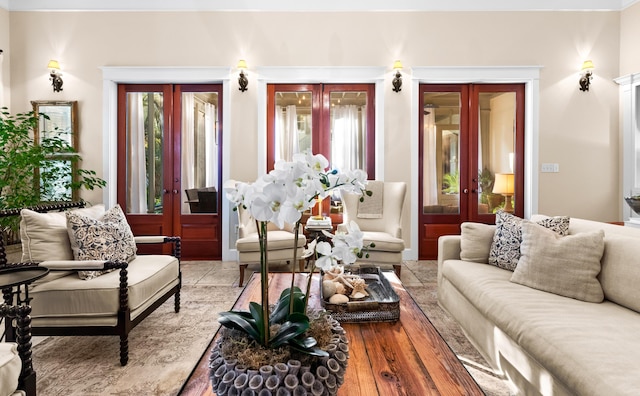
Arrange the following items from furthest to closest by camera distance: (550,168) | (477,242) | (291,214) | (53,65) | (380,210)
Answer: (550,168), (53,65), (380,210), (477,242), (291,214)

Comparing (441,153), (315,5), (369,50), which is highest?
(315,5)

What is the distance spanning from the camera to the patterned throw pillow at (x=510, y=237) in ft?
7.81

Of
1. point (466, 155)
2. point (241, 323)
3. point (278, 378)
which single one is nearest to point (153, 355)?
point (241, 323)

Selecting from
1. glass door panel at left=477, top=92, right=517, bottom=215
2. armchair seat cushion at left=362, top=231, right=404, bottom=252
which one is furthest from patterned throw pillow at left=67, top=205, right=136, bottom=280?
glass door panel at left=477, top=92, right=517, bottom=215

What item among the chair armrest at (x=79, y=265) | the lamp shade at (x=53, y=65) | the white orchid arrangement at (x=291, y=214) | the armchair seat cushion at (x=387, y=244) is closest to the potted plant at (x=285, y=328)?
the white orchid arrangement at (x=291, y=214)

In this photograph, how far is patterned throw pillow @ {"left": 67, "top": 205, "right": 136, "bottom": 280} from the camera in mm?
2256

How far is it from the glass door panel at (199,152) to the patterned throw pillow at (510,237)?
139 inches

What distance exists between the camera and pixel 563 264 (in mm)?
2016

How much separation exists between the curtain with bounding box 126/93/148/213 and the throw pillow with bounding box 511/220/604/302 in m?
4.49

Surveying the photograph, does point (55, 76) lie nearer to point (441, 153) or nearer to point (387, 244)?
point (387, 244)

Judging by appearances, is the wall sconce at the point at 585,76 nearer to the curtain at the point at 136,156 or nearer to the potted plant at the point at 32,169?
the curtain at the point at 136,156

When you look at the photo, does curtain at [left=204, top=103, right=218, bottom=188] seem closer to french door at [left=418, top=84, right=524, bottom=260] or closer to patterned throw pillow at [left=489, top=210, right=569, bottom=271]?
french door at [left=418, top=84, right=524, bottom=260]

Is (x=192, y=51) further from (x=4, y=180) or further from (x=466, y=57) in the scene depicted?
(x=466, y=57)

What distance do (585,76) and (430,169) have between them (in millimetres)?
2221
